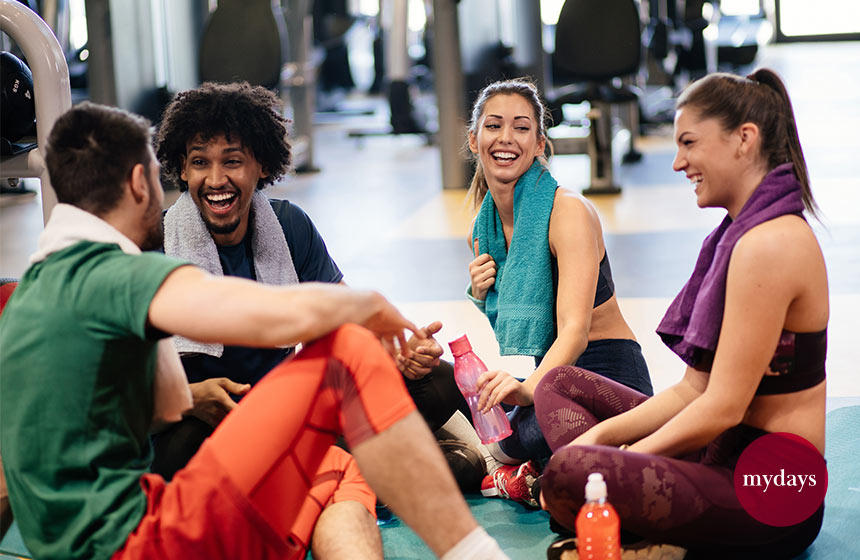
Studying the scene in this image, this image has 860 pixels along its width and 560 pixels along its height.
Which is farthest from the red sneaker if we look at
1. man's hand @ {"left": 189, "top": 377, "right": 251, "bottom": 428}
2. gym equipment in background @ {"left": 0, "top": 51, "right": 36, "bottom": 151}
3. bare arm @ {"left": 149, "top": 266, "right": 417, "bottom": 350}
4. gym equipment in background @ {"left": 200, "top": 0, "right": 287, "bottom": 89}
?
gym equipment in background @ {"left": 200, "top": 0, "right": 287, "bottom": 89}

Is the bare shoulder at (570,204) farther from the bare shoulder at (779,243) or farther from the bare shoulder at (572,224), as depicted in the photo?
the bare shoulder at (779,243)

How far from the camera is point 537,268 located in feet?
8.48

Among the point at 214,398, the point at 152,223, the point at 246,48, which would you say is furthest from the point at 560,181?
the point at 152,223

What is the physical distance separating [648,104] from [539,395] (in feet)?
27.2

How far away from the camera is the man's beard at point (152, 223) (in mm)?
1769

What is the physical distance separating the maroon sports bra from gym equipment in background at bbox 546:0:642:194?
15.3 ft

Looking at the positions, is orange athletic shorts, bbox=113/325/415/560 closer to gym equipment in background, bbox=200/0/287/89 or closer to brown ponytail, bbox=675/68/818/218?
brown ponytail, bbox=675/68/818/218

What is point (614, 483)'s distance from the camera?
196 centimetres

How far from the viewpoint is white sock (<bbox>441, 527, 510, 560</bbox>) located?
1653mm

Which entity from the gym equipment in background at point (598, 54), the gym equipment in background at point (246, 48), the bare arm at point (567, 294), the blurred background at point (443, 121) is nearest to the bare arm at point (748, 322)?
the bare arm at point (567, 294)

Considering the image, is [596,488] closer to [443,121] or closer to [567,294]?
[567,294]

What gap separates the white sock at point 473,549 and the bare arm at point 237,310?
39 cm

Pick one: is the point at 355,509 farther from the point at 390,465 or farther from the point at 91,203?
the point at 91,203

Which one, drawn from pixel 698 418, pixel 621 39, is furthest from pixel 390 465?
pixel 621 39
